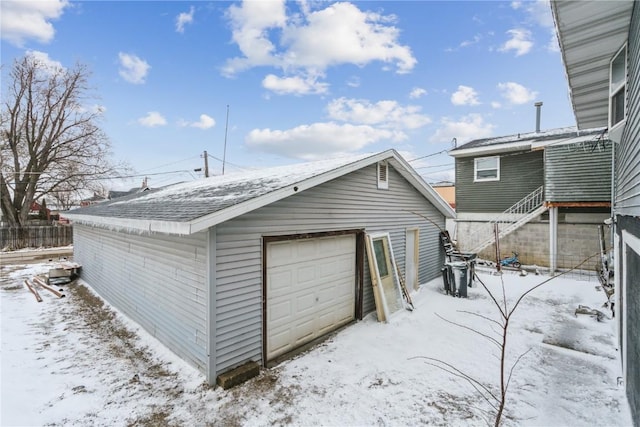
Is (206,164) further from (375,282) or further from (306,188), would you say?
(306,188)

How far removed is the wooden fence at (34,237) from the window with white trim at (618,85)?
26584 millimetres

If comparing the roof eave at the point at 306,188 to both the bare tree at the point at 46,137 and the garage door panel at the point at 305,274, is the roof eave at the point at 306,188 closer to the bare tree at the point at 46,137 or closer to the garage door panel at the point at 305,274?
the garage door panel at the point at 305,274

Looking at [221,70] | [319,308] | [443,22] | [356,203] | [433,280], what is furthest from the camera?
[221,70]

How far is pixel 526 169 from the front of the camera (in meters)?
12.4

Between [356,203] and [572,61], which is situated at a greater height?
[572,61]

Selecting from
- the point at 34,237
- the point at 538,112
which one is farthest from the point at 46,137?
the point at 538,112

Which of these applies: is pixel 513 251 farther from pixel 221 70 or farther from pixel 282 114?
pixel 221 70

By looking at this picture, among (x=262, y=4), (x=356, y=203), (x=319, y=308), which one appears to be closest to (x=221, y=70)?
(x=262, y=4)

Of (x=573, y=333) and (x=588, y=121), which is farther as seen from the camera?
(x=588, y=121)

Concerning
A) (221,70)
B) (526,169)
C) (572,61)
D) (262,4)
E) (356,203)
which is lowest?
(356,203)

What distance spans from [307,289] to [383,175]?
328 centimetres

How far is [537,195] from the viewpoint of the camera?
39.4ft

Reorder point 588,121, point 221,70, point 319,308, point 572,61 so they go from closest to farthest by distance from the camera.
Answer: point 572,61, point 319,308, point 588,121, point 221,70

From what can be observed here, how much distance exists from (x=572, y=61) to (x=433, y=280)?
6.58 m
